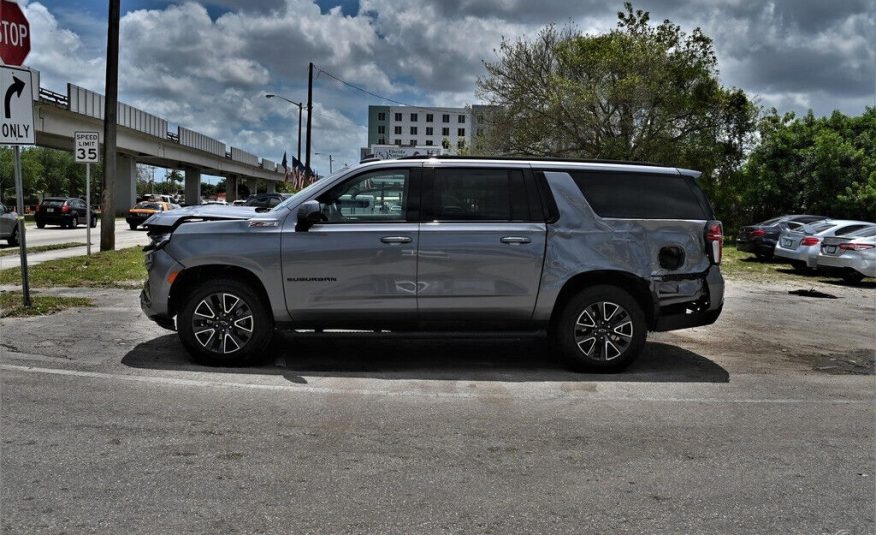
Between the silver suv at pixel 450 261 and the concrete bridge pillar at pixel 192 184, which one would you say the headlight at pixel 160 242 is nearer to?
the silver suv at pixel 450 261

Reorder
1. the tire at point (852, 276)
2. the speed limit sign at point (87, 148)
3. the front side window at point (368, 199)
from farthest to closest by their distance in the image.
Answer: the speed limit sign at point (87, 148) < the tire at point (852, 276) < the front side window at point (368, 199)

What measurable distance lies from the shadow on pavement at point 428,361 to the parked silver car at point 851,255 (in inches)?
403

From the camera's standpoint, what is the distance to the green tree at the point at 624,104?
31.2 m

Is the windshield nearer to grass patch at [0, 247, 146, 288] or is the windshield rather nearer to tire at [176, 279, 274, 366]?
tire at [176, 279, 274, 366]

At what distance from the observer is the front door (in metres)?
6.23

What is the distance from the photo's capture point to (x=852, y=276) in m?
16.1

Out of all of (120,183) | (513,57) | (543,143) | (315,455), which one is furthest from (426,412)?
(120,183)

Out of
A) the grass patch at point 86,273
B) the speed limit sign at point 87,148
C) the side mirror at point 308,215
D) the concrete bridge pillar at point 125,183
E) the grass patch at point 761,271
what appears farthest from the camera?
the concrete bridge pillar at point 125,183

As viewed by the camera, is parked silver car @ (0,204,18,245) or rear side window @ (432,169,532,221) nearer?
rear side window @ (432,169,532,221)

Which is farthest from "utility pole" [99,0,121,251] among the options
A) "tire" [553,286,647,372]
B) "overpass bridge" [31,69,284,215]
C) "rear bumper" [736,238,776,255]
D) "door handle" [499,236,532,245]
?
"rear bumper" [736,238,776,255]

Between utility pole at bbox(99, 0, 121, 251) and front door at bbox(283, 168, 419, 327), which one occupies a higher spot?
utility pole at bbox(99, 0, 121, 251)

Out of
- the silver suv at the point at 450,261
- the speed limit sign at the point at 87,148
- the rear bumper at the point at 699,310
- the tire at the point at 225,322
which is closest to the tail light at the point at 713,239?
the silver suv at the point at 450,261

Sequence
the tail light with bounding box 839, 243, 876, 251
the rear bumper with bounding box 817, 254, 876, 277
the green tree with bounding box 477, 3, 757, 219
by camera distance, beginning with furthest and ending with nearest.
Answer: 1. the green tree with bounding box 477, 3, 757, 219
2. the tail light with bounding box 839, 243, 876, 251
3. the rear bumper with bounding box 817, 254, 876, 277

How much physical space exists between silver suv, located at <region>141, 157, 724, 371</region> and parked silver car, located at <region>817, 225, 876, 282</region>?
440 inches
